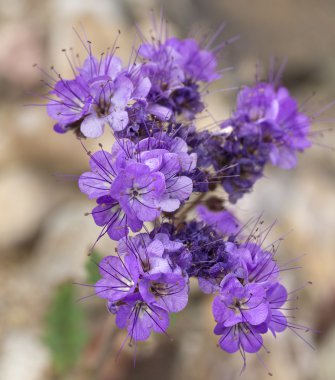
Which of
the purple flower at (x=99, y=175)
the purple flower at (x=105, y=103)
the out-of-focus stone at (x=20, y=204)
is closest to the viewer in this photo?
the purple flower at (x=99, y=175)

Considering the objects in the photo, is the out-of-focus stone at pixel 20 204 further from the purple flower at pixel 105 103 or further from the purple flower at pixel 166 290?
the purple flower at pixel 166 290

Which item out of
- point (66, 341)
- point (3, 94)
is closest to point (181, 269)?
point (66, 341)

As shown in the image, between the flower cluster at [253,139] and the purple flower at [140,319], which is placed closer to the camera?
the purple flower at [140,319]

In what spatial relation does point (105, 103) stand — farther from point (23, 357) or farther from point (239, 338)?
point (23, 357)

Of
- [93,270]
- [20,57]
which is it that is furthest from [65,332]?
[20,57]

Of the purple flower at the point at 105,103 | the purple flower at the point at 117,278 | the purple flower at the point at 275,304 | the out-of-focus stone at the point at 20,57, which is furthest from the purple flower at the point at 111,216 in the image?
the out-of-focus stone at the point at 20,57

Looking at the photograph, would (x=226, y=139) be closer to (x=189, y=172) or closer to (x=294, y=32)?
(x=189, y=172)

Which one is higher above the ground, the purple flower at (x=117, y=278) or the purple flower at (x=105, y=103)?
the purple flower at (x=105, y=103)

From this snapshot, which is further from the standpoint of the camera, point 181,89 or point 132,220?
point 181,89
